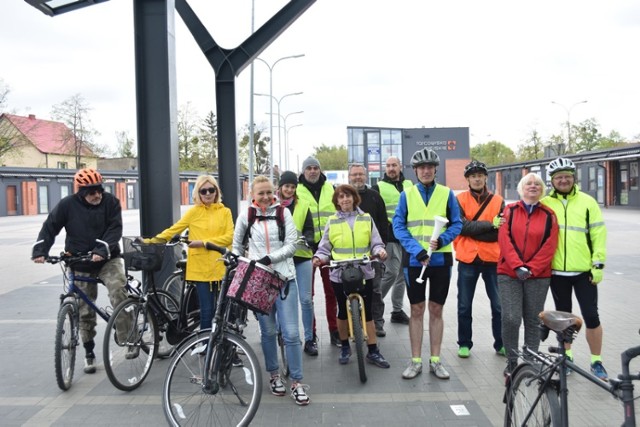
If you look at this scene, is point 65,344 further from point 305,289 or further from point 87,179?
point 305,289

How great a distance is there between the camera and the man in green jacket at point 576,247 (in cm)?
464

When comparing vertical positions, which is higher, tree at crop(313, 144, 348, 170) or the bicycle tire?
tree at crop(313, 144, 348, 170)

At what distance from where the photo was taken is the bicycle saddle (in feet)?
9.52

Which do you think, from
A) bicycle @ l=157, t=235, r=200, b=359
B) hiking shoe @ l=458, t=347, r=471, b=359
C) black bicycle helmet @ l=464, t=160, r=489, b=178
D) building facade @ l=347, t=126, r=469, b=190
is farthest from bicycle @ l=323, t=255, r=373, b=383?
building facade @ l=347, t=126, r=469, b=190

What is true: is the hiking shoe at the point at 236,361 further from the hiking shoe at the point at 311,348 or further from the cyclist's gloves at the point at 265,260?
the hiking shoe at the point at 311,348

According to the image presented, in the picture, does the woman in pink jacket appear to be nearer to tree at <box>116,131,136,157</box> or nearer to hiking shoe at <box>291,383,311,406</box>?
hiking shoe at <box>291,383,311,406</box>

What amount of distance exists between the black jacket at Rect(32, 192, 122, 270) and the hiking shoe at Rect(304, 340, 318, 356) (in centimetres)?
206

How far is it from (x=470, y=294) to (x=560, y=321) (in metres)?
2.61

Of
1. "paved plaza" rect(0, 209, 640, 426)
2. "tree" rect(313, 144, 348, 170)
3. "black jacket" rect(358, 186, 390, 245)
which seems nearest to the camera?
"paved plaza" rect(0, 209, 640, 426)

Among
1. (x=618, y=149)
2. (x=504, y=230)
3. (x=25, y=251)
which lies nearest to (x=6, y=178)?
(x=25, y=251)

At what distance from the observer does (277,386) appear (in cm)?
460

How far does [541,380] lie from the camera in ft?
9.86

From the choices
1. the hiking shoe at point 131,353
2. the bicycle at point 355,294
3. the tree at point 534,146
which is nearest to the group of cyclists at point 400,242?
the bicycle at point 355,294

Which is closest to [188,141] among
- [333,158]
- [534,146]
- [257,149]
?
[257,149]
